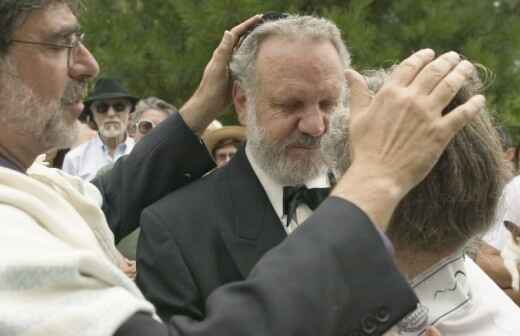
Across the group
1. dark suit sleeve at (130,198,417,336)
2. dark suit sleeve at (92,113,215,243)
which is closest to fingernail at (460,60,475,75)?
dark suit sleeve at (130,198,417,336)

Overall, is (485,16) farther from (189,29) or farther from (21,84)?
(21,84)

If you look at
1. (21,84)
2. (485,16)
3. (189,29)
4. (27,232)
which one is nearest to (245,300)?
(27,232)

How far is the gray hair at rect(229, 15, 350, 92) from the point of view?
3.41 meters

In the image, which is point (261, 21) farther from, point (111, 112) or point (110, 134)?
point (111, 112)

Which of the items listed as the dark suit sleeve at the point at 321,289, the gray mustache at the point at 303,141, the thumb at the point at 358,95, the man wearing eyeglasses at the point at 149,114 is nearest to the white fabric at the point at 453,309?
the dark suit sleeve at the point at 321,289

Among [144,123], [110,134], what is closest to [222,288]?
[144,123]

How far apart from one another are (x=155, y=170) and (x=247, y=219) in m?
0.38

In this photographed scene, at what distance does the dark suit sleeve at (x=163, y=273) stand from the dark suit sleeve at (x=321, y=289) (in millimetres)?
1010

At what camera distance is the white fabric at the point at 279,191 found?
3152 millimetres

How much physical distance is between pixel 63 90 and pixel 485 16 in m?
7.48

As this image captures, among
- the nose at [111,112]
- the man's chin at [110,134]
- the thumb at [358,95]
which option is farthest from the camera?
the nose at [111,112]

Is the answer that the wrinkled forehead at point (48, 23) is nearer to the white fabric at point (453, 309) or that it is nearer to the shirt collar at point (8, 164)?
the shirt collar at point (8, 164)

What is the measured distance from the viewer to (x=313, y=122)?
130 inches

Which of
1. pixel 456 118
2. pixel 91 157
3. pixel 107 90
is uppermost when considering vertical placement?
pixel 456 118
